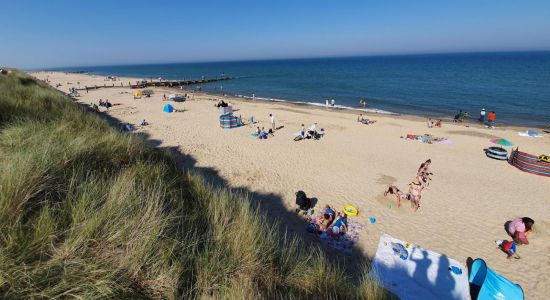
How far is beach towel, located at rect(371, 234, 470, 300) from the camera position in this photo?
15.8 feet

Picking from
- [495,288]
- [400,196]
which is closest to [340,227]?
[400,196]

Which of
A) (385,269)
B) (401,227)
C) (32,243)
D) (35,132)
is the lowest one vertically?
(401,227)

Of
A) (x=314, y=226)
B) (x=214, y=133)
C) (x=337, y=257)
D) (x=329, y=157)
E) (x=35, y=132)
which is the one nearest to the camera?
(x=35, y=132)

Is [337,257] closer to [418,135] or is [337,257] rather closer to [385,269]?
[385,269]

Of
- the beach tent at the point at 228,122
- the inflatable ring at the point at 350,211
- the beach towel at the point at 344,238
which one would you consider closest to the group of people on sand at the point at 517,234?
the beach towel at the point at 344,238

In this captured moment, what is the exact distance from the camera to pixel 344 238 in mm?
7090

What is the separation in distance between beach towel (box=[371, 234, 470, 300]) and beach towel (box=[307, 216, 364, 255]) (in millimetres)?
948

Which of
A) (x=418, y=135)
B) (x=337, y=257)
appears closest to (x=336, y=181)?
(x=337, y=257)

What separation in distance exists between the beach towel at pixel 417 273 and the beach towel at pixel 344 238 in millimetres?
948

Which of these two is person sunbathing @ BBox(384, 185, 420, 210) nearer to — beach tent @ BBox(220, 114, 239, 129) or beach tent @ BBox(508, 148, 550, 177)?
beach tent @ BBox(508, 148, 550, 177)

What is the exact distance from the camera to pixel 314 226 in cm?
736

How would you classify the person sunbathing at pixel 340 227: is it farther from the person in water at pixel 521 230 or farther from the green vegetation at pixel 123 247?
the person in water at pixel 521 230

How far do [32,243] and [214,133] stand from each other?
605 inches

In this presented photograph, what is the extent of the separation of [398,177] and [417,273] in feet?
21.3
